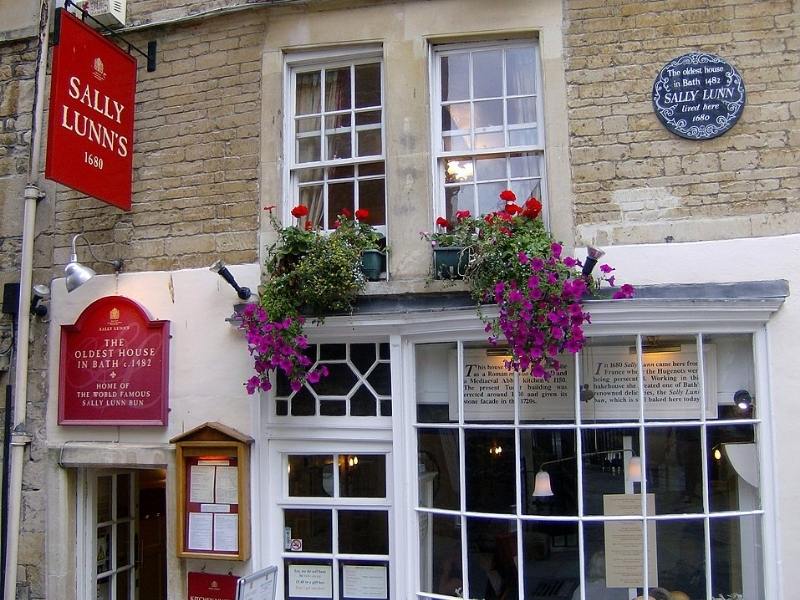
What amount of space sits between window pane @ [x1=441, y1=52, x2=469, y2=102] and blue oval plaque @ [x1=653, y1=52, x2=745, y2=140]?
1445mm

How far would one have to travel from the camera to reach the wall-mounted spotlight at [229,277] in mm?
5770

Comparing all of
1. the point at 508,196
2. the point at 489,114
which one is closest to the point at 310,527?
the point at 508,196

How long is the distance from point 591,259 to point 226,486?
10.6 ft

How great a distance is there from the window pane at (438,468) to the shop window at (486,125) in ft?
5.56

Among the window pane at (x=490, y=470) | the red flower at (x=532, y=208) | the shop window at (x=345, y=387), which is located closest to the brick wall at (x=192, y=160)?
the shop window at (x=345, y=387)

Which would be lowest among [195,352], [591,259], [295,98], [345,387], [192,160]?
[345,387]

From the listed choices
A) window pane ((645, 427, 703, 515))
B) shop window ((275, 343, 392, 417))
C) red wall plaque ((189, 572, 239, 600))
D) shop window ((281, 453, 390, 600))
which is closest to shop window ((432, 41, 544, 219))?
shop window ((275, 343, 392, 417))

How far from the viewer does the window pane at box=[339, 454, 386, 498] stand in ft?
19.3

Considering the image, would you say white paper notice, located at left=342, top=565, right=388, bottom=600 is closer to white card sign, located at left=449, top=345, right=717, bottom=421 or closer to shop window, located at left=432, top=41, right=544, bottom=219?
white card sign, located at left=449, top=345, right=717, bottom=421

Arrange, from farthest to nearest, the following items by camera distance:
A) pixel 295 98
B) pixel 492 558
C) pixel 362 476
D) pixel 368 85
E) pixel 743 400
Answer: pixel 295 98
pixel 368 85
pixel 362 476
pixel 492 558
pixel 743 400

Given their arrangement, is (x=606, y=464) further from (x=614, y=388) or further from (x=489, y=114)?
(x=489, y=114)

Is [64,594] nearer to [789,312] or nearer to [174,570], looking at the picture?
[174,570]

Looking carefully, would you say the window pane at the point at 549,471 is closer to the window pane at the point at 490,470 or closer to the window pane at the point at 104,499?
the window pane at the point at 490,470

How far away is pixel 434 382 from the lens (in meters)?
5.73
